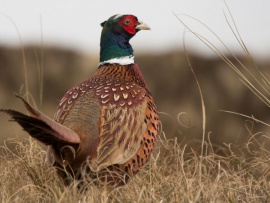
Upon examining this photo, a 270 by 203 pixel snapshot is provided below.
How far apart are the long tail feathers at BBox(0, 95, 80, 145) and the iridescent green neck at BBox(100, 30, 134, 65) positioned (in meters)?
0.80

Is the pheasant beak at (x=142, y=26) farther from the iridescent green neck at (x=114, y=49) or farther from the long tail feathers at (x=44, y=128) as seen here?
the long tail feathers at (x=44, y=128)

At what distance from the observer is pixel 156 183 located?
4.73m

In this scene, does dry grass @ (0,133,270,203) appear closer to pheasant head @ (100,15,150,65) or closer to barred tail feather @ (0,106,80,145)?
barred tail feather @ (0,106,80,145)

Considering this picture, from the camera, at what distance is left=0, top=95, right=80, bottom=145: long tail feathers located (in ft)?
13.5

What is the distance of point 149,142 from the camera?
15.7ft

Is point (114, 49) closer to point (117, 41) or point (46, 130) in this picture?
point (117, 41)

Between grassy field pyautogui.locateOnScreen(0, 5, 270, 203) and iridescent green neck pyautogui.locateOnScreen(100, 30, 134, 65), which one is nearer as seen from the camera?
grassy field pyautogui.locateOnScreen(0, 5, 270, 203)

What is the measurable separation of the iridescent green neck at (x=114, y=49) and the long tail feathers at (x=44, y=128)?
0.80 metres

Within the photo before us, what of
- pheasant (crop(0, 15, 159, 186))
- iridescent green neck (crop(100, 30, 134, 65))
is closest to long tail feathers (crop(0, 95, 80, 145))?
pheasant (crop(0, 15, 159, 186))

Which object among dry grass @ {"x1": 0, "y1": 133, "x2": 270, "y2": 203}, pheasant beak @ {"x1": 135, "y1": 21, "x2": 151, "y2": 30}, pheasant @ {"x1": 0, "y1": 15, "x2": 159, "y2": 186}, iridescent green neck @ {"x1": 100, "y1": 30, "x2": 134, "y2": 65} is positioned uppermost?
pheasant beak @ {"x1": 135, "y1": 21, "x2": 151, "y2": 30}

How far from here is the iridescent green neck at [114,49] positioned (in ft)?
16.6

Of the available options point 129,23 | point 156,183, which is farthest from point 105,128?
point 129,23

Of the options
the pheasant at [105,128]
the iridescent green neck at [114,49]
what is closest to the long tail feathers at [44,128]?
the pheasant at [105,128]

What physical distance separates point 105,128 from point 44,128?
0.50 meters
